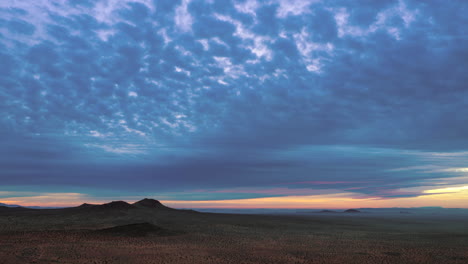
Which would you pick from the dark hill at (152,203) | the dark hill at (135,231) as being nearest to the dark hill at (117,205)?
the dark hill at (152,203)

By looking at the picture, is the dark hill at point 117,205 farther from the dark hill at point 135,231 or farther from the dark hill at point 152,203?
the dark hill at point 135,231

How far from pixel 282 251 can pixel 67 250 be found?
68.4 feet

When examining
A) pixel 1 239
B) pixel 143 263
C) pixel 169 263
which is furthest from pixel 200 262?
pixel 1 239

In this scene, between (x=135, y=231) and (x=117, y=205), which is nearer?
(x=135, y=231)

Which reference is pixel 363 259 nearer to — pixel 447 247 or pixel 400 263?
pixel 400 263

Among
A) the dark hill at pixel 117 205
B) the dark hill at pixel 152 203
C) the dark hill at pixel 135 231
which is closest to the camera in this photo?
the dark hill at pixel 135 231

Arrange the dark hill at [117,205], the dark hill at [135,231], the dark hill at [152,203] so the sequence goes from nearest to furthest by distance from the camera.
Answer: the dark hill at [135,231] → the dark hill at [117,205] → the dark hill at [152,203]

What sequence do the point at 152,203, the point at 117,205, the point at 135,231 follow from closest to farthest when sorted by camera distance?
1. the point at 135,231
2. the point at 117,205
3. the point at 152,203

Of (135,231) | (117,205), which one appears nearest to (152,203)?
(117,205)

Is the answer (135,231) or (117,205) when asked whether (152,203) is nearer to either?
(117,205)

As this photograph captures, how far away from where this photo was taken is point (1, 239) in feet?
118

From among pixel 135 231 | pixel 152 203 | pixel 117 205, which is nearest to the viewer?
pixel 135 231

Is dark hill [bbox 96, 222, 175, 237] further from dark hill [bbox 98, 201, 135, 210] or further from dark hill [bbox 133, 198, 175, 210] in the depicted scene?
dark hill [bbox 133, 198, 175, 210]

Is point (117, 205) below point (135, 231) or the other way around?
the other way around
